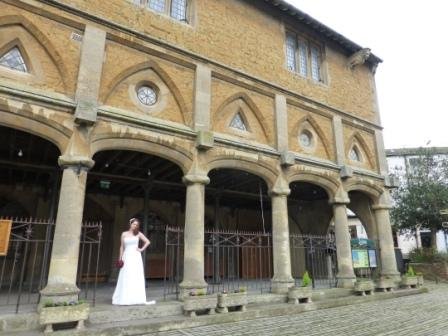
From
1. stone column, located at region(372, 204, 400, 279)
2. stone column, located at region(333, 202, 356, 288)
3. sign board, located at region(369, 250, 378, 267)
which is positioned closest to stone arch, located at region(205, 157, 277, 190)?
stone column, located at region(333, 202, 356, 288)

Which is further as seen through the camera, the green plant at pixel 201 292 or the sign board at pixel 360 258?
the sign board at pixel 360 258

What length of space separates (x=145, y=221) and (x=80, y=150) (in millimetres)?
4695

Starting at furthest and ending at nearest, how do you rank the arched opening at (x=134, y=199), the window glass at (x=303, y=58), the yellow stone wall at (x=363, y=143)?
1. the yellow stone wall at (x=363, y=143)
2. the window glass at (x=303, y=58)
3. the arched opening at (x=134, y=199)

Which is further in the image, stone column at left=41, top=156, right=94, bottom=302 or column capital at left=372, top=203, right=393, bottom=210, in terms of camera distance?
column capital at left=372, top=203, right=393, bottom=210

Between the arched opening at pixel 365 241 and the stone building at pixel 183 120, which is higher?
the stone building at pixel 183 120

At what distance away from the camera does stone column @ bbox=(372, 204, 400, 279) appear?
44.8 feet

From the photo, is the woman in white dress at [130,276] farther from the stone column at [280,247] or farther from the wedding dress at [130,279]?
the stone column at [280,247]

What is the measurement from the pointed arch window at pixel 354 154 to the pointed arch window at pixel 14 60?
11.9 metres

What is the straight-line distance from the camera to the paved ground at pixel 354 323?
6824 millimetres

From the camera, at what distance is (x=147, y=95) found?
9602 millimetres

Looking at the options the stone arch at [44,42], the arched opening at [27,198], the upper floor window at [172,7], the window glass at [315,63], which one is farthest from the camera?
the window glass at [315,63]

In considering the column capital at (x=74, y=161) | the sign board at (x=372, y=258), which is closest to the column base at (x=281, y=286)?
the sign board at (x=372, y=258)

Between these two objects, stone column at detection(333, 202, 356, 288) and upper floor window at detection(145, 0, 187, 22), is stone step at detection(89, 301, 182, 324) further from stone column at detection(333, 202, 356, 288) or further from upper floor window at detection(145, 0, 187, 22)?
upper floor window at detection(145, 0, 187, 22)

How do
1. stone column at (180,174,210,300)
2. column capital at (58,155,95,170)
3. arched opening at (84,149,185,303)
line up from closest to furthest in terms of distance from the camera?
column capital at (58,155,95,170)
stone column at (180,174,210,300)
arched opening at (84,149,185,303)
